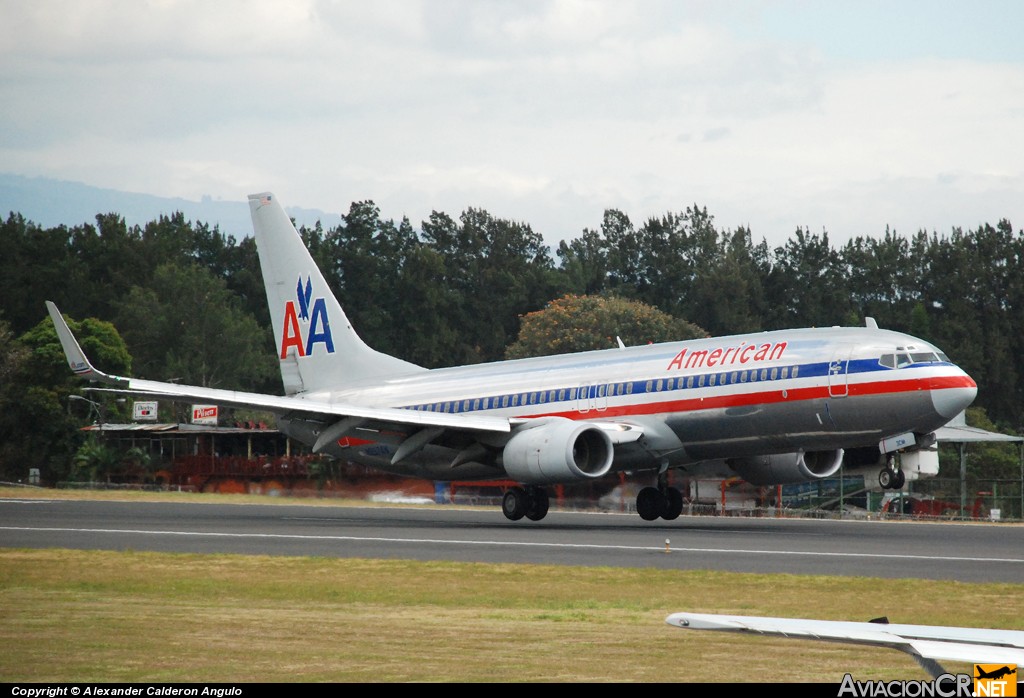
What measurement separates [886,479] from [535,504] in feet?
27.7

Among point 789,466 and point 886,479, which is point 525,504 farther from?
point 886,479

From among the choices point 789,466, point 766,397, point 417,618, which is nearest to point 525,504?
point 789,466

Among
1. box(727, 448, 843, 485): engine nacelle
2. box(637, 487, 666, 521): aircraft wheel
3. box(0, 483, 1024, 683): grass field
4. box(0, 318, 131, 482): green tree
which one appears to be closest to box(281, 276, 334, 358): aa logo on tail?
box(637, 487, 666, 521): aircraft wheel

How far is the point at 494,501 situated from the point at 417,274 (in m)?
63.3

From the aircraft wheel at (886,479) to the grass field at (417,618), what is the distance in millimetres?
10187

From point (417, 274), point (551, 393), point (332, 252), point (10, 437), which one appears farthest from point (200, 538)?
point (332, 252)

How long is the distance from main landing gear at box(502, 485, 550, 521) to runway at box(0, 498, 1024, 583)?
325mm

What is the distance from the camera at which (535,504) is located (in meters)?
33.8

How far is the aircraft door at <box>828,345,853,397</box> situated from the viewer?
2933 centimetres

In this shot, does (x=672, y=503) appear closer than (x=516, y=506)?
No

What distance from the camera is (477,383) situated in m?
36.0

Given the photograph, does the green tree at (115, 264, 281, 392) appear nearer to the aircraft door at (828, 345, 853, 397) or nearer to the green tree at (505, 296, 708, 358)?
the green tree at (505, 296, 708, 358)

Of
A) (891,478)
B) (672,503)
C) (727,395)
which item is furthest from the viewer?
(672,503)

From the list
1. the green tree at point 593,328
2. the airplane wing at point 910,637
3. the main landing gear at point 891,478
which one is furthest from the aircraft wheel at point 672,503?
the green tree at point 593,328
